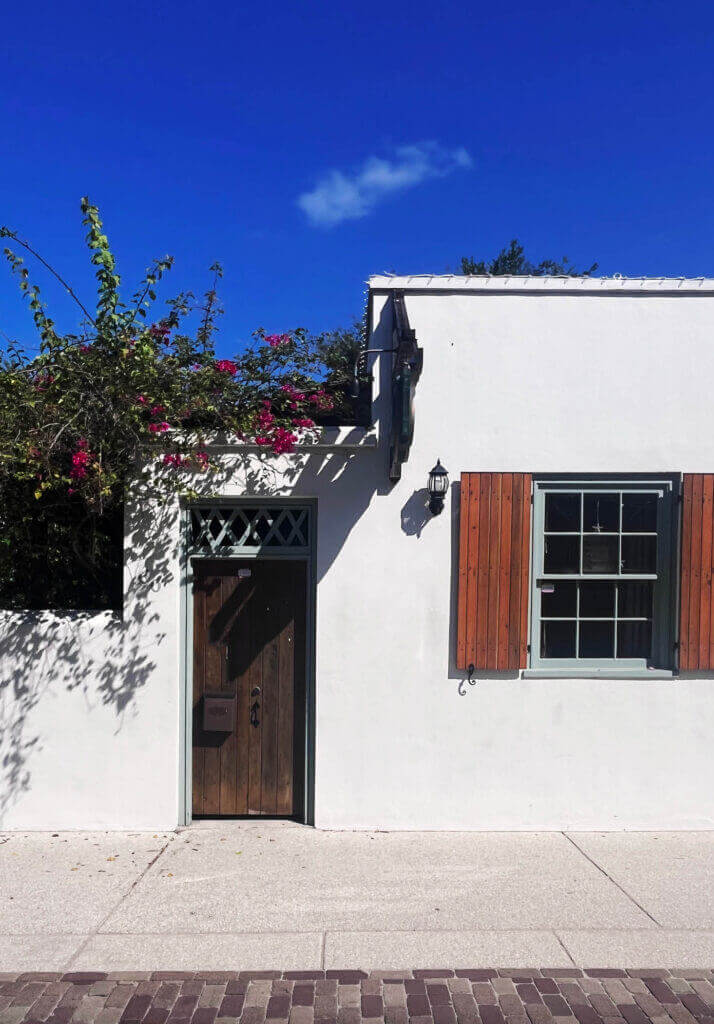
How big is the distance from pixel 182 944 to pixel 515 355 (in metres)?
4.45

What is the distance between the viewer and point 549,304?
5512mm

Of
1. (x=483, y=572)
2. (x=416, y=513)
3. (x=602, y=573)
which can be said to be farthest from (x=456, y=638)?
(x=602, y=573)

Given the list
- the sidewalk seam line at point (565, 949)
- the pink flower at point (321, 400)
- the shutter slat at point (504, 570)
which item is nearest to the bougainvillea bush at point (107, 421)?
the pink flower at point (321, 400)

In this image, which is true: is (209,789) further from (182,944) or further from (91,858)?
(182,944)

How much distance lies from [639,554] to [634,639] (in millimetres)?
671

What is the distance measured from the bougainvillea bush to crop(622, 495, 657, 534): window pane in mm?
2393

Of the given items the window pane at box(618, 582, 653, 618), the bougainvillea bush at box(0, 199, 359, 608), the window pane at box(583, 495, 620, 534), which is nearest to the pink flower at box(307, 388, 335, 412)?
the bougainvillea bush at box(0, 199, 359, 608)

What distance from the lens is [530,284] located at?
18.1 ft

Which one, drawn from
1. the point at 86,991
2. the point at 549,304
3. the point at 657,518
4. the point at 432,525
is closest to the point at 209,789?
the point at 86,991

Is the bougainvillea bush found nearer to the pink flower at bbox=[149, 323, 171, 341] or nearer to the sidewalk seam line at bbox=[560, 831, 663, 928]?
the pink flower at bbox=[149, 323, 171, 341]

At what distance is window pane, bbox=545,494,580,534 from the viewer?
555cm

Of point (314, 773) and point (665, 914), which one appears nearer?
point (665, 914)

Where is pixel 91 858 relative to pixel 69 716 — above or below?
below

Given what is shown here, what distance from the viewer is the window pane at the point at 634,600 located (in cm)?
558
